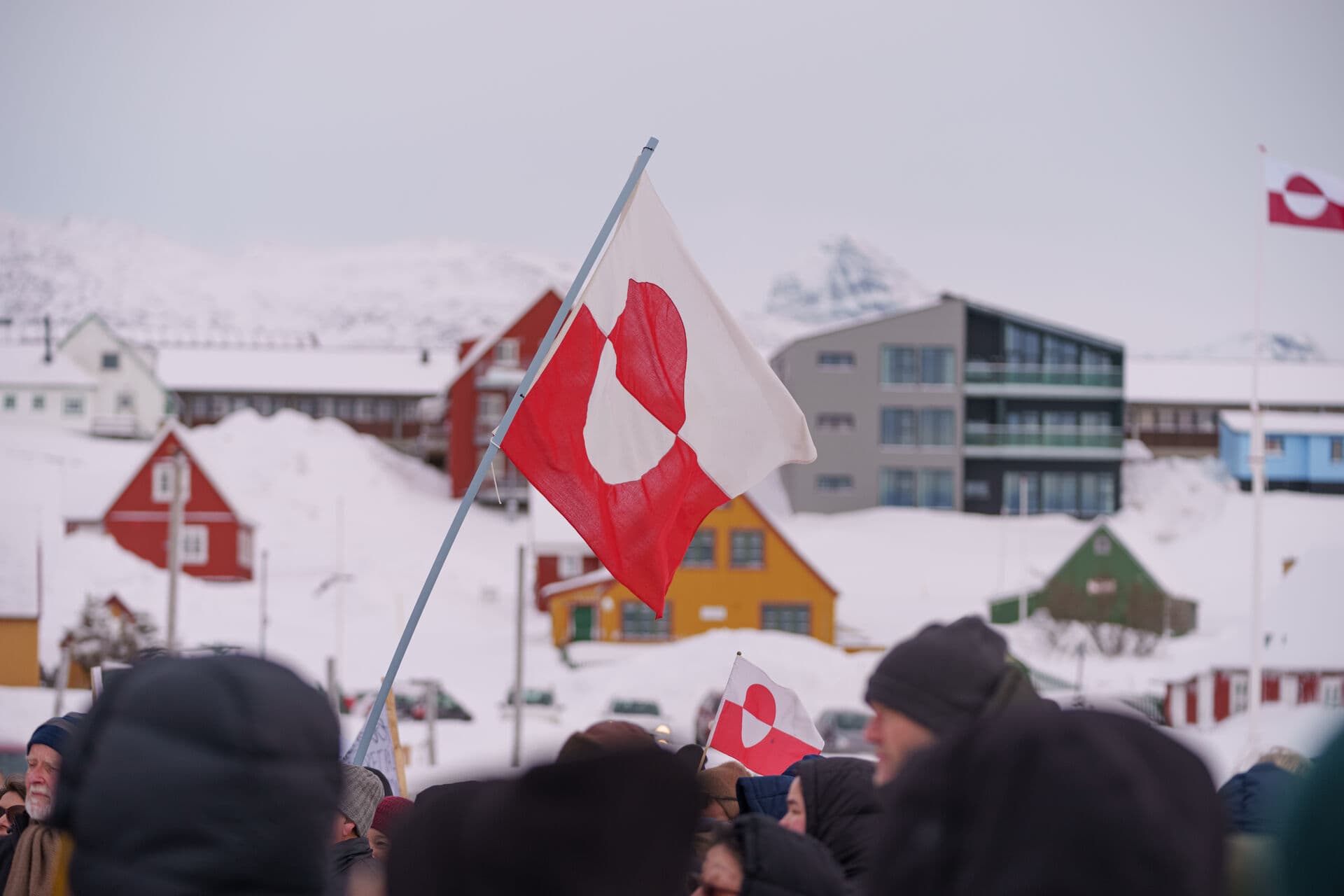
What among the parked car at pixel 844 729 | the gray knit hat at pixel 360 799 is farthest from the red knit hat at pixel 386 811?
the parked car at pixel 844 729

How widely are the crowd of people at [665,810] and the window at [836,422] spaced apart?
2514 inches

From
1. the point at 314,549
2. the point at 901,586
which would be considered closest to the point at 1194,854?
the point at 901,586

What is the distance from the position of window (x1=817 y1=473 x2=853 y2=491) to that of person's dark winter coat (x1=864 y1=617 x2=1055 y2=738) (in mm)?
65300

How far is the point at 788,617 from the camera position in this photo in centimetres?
4969

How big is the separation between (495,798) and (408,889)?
195 mm

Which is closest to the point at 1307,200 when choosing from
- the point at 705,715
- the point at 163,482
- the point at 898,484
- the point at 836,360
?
the point at 705,715

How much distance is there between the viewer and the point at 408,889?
231cm

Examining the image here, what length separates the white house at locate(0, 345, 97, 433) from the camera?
80.1 m

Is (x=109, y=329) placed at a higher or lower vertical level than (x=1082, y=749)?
higher

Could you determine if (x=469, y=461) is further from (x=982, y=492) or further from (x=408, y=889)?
(x=408, y=889)

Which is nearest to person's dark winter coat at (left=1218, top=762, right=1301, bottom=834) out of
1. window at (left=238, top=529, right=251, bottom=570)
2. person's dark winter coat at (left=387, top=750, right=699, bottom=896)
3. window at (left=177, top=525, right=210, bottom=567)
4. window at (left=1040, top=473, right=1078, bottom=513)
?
person's dark winter coat at (left=387, top=750, right=699, bottom=896)

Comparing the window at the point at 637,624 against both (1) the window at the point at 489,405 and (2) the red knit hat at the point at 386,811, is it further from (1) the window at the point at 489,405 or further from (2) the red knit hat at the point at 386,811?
(2) the red knit hat at the point at 386,811

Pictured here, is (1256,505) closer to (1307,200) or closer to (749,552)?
(1307,200)

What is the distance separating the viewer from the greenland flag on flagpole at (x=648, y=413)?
22.4 feet
